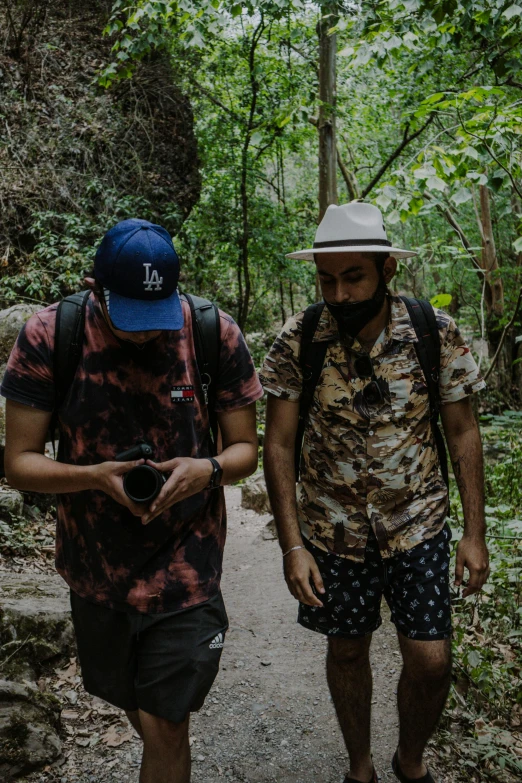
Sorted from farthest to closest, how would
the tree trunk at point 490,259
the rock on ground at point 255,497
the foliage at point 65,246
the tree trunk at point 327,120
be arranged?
the tree trunk at point 490,259, the foliage at point 65,246, the tree trunk at point 327,120, the rock on ground at point 255,497

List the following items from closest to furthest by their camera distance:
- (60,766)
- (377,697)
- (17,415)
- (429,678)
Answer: (17,415) < (429,678) < (60,766) < (377,697)

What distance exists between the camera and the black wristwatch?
7.64 ft

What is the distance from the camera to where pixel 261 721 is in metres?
3.91

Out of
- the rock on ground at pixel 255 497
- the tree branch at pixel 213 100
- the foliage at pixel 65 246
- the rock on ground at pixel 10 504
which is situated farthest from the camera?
the tree branch at pixel 213 100

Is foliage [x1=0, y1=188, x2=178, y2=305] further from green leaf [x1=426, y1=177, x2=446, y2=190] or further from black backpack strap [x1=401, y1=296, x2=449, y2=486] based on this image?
black backpack strap [x1=401, y1=296, x2=449, y2=486]

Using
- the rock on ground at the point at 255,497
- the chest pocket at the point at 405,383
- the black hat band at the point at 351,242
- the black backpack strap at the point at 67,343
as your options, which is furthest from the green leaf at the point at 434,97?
the rock on ground at the point at 255,497

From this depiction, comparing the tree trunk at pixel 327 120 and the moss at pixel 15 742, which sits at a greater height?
the tree trunk at pixel 327 120

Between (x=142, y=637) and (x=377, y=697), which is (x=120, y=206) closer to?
(x=377, y=697)

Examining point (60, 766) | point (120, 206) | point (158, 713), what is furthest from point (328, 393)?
point (120, 206)

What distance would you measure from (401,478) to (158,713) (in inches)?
48.2

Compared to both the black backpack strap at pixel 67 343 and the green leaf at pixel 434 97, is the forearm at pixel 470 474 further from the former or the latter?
the green leaf at pixel 434 97

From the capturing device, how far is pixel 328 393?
2.75 meters

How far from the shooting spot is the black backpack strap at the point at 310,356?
2.77 m

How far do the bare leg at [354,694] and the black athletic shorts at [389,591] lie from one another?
12cm
